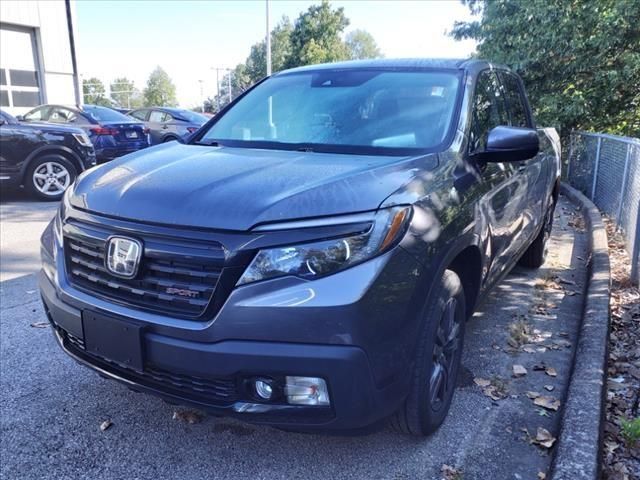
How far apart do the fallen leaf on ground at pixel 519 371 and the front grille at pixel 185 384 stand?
195cm

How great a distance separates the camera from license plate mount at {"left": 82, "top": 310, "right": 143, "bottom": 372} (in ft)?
6.68

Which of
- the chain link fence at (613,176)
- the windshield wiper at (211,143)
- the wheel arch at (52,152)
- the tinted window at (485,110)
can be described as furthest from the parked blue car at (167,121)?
the tinted window at (485,110)

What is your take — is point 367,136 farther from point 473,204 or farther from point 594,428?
point 594,428

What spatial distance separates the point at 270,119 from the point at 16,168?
21.5ft

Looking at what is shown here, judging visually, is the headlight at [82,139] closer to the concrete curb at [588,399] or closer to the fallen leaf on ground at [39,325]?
the fallen leaf on ground at [39,325]

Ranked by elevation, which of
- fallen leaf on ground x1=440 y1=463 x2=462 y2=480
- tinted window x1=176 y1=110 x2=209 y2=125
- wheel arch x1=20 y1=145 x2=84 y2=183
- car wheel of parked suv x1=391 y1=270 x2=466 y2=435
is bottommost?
fallen leaf on ground x1=440 y1=463 x2=462 y2=480

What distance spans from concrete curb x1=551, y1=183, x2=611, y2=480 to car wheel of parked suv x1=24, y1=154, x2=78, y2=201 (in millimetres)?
7847

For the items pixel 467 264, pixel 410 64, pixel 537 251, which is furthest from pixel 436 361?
pixel 537 251

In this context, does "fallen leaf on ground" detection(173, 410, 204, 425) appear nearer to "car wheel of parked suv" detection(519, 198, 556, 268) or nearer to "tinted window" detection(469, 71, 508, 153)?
"tinted window" detection(469, 71, 508, 153)

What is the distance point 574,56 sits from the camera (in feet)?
33.9

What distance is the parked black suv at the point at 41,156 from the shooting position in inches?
321

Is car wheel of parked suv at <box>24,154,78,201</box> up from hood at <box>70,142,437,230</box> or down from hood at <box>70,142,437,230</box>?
down

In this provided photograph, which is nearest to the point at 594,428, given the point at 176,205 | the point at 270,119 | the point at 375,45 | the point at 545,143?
the point at 176,205

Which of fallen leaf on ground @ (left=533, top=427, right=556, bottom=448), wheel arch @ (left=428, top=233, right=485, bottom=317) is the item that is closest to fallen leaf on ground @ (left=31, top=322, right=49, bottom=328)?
wheel arch @ (left=428, top=233, right=485, bottom=317)
